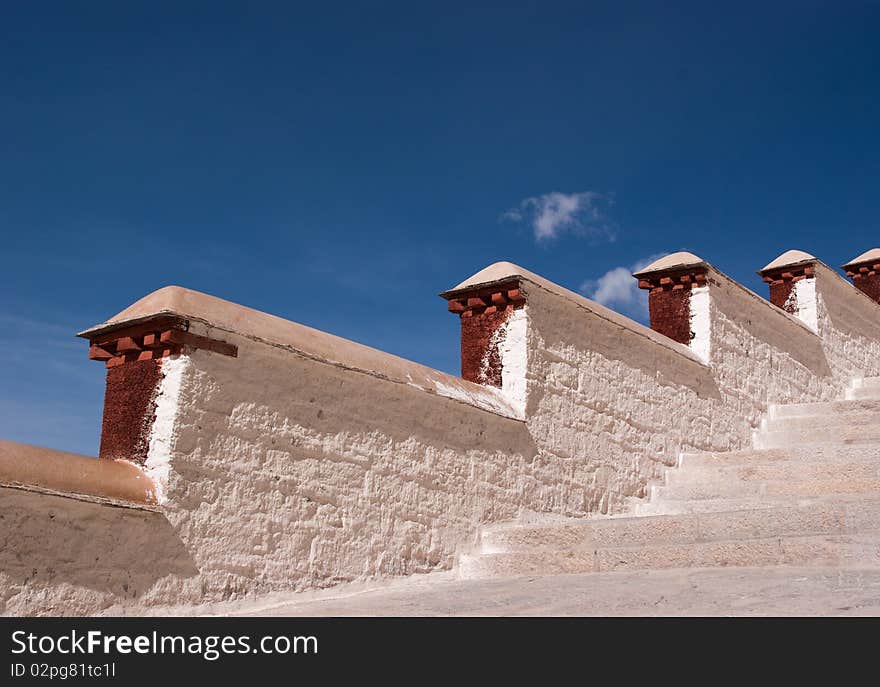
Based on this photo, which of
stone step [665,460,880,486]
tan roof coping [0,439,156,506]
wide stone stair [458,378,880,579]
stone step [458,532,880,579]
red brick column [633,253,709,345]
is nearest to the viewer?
tan roof coping [0,439,156,506]

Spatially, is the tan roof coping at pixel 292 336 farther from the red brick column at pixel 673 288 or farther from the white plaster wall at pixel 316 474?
the red brick column at pixel 673 288

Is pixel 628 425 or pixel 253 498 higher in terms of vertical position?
pixel 628 425

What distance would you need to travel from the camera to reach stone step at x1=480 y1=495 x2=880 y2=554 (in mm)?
6348

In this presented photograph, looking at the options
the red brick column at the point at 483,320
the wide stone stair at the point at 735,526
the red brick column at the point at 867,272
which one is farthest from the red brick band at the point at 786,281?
the red brick column at the point at 483,320

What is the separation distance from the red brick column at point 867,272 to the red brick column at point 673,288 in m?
7.50

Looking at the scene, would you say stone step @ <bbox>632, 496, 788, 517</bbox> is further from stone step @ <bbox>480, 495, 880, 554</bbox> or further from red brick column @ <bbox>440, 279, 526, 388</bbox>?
red brick column @ <bbox>440, 279, 526, 388</bbox>

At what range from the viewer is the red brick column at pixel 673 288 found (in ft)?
36.8

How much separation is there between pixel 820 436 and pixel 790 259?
15.4 ft

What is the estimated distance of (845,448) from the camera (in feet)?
28.2

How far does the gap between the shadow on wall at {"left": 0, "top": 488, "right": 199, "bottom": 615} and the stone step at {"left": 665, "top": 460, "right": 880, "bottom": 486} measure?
5.53 meters

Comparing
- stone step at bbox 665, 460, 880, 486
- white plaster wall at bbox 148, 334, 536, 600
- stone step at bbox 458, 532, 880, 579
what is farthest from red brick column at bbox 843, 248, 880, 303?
stone step at bbox 458, 532, 880, 579

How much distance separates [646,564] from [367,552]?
1889 mm
